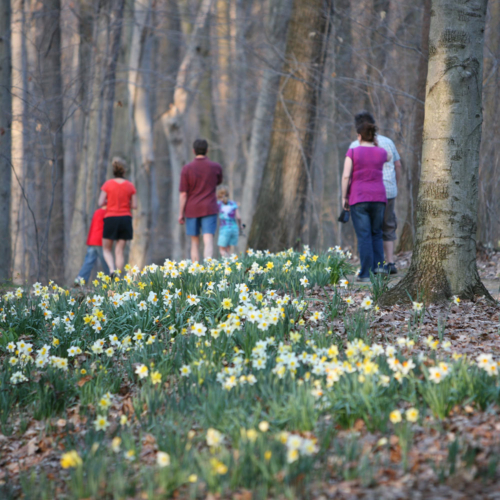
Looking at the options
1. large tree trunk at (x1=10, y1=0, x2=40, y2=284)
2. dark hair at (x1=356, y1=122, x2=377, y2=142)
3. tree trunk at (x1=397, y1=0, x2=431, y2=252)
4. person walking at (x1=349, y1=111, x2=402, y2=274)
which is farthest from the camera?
large tree trunk at (x1=10, y1=0, x2=40, y2=284)

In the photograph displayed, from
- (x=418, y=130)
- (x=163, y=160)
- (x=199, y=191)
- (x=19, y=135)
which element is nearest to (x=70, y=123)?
(x=19, y=135)

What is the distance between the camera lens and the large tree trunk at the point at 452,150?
4.38 meters

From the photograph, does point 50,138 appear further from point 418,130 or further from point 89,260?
point 418,130

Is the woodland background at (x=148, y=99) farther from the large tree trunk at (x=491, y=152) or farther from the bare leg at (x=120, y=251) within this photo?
the bare leg at (x=120, y=251)

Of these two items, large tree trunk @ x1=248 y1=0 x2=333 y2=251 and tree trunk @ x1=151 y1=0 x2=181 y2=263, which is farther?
tree trunk @ x1=151 y1=0 x2=181 y2=263

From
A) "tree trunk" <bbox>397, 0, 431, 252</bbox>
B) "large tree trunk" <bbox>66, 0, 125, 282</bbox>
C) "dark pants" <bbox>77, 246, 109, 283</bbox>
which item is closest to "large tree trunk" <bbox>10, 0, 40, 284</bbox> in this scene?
"large tree trunk" <bbox>66, 0, 125, 282</bbox>

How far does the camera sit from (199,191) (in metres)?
7.66

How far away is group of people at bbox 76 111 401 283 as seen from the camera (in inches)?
230

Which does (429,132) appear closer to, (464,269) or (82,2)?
(464,269)

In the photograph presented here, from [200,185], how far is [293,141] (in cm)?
184

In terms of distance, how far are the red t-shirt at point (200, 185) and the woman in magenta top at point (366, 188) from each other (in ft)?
7.51

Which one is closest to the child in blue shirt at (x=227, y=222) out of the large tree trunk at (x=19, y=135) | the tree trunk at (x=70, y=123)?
the large tree trunk at (x=19, y=135)

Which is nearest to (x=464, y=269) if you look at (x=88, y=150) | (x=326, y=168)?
(x=88, y=150)

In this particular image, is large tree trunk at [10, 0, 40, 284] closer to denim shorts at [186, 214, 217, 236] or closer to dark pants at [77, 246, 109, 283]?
dark pants at [77, 246, 109, 283]
